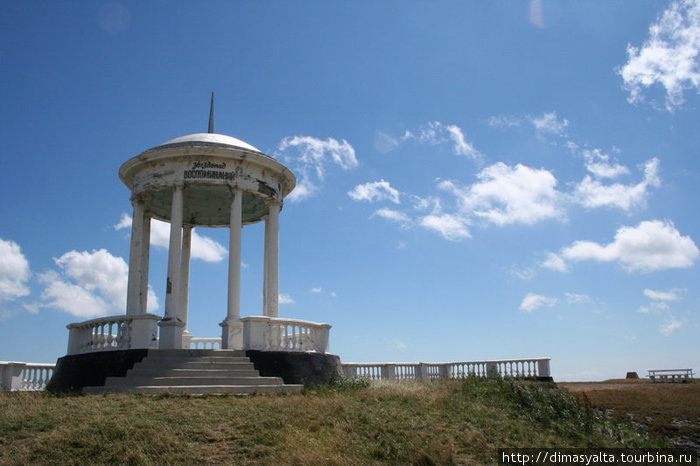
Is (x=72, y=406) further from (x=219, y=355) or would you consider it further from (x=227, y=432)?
(x=219, y=355)

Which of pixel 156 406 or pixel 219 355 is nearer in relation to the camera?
pixel 156 406

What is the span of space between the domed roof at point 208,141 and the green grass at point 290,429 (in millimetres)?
10400

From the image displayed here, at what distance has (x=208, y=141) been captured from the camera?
2308cm

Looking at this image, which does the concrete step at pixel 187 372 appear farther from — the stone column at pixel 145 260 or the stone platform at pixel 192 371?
the stone column at pixel 145 260

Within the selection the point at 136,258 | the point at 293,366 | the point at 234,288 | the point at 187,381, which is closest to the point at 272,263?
the point at 234,288

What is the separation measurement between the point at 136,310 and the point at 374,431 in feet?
47.6

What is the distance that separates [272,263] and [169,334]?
5364 millimetres

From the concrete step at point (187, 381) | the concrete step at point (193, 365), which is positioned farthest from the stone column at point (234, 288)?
the concrete step at point (187, 381)

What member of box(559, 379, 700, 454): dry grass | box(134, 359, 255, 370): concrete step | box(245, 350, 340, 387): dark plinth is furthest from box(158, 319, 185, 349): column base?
box(559, 379, 700, 454): dry grass

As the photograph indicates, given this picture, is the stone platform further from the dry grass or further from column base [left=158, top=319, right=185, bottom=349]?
the dry grass

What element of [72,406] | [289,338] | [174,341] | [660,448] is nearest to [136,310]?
[174,341]

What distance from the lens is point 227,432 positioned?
37.3 feet

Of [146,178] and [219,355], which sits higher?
[146,178]

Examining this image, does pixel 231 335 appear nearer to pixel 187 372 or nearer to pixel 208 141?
pixel 187 372
